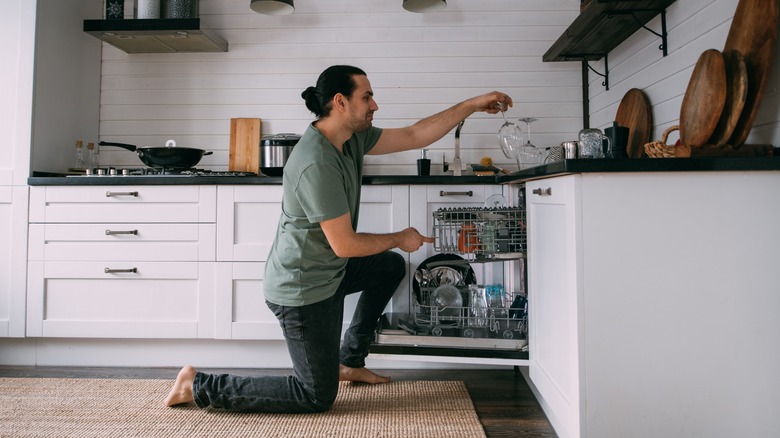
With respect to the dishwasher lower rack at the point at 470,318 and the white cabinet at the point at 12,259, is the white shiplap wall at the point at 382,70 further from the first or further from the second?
the dishwasher lower rack at the point at 470,318

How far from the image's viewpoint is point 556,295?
5.12 ft

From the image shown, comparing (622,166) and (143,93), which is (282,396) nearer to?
(622,166)

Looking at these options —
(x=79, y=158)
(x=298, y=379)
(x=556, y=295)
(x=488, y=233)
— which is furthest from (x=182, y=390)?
(x=79, y=158)

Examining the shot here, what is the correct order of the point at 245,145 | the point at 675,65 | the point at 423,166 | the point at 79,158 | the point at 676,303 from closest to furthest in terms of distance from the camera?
the point at 676,303
the point at 675,65
the point at 423,166
the point at 79,158
the point at 245,145

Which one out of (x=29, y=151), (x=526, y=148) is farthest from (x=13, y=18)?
(x=526, y=148)

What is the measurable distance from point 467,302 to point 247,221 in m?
1.12

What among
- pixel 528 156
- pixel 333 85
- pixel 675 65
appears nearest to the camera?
pixel 333 85

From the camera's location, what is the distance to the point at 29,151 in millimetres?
2570

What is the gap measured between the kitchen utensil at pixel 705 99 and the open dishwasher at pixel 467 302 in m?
0.63

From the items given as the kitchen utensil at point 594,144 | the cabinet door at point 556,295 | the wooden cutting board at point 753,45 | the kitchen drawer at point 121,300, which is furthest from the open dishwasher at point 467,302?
the kitchen drawer at point 121,300

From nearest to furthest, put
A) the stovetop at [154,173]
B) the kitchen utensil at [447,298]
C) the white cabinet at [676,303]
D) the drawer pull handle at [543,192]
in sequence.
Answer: the white cabinet at [676,303] < the drawer pull handle at [543,192] < the kitchen utensil at [447,298] < the stovetop at [154,173]

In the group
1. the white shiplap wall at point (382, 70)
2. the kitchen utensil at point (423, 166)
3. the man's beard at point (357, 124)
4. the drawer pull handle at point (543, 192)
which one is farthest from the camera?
the white shiplap wall at point (382, 70)

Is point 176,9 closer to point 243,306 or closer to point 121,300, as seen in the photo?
point 121,300

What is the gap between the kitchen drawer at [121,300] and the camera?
2434 mm
